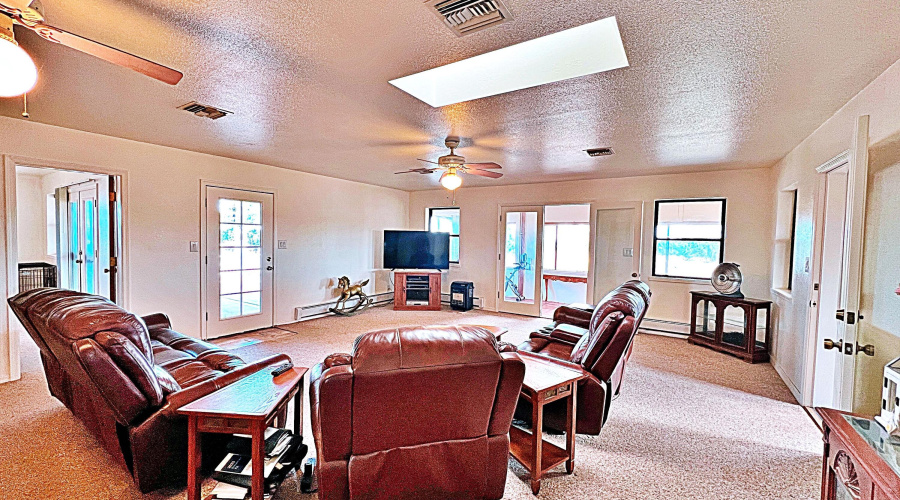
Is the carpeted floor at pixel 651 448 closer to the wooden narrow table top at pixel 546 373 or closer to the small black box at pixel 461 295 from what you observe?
the wooden narrow table top at pixel 546 373

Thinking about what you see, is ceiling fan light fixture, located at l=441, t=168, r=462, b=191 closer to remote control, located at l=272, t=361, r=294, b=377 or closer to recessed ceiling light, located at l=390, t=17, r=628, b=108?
recessed ceiling light, located at l=390, t=17, r=628, b=108

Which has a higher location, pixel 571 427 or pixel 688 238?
pixel 688 238

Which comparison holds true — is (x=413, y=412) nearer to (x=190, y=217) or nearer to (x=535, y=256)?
(x=190, y=217)

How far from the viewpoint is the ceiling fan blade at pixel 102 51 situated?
4.71ft

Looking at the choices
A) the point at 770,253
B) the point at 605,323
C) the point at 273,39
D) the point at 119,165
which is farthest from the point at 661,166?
the point at 119,165

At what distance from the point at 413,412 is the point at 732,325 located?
5121 millimetres

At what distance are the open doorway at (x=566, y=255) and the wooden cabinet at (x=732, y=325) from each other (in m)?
2.94

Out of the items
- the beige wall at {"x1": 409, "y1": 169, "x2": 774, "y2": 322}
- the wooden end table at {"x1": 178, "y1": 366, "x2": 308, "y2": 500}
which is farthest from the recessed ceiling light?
the beige wall at {"x1": 409, "y1": 169, "x2": 774, "y2": 322}

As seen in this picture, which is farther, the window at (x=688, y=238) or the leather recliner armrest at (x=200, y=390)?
the window at (x=688, y=238)

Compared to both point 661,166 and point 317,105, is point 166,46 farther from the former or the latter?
point 661,166

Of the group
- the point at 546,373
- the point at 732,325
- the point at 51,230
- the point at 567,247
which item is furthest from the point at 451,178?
the point at 51,230

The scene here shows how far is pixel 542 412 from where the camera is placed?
2.24 meters

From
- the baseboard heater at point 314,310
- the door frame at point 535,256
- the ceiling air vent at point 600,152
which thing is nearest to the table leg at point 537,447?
the ceiling air vent at point 600,152

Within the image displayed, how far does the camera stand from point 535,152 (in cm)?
430
